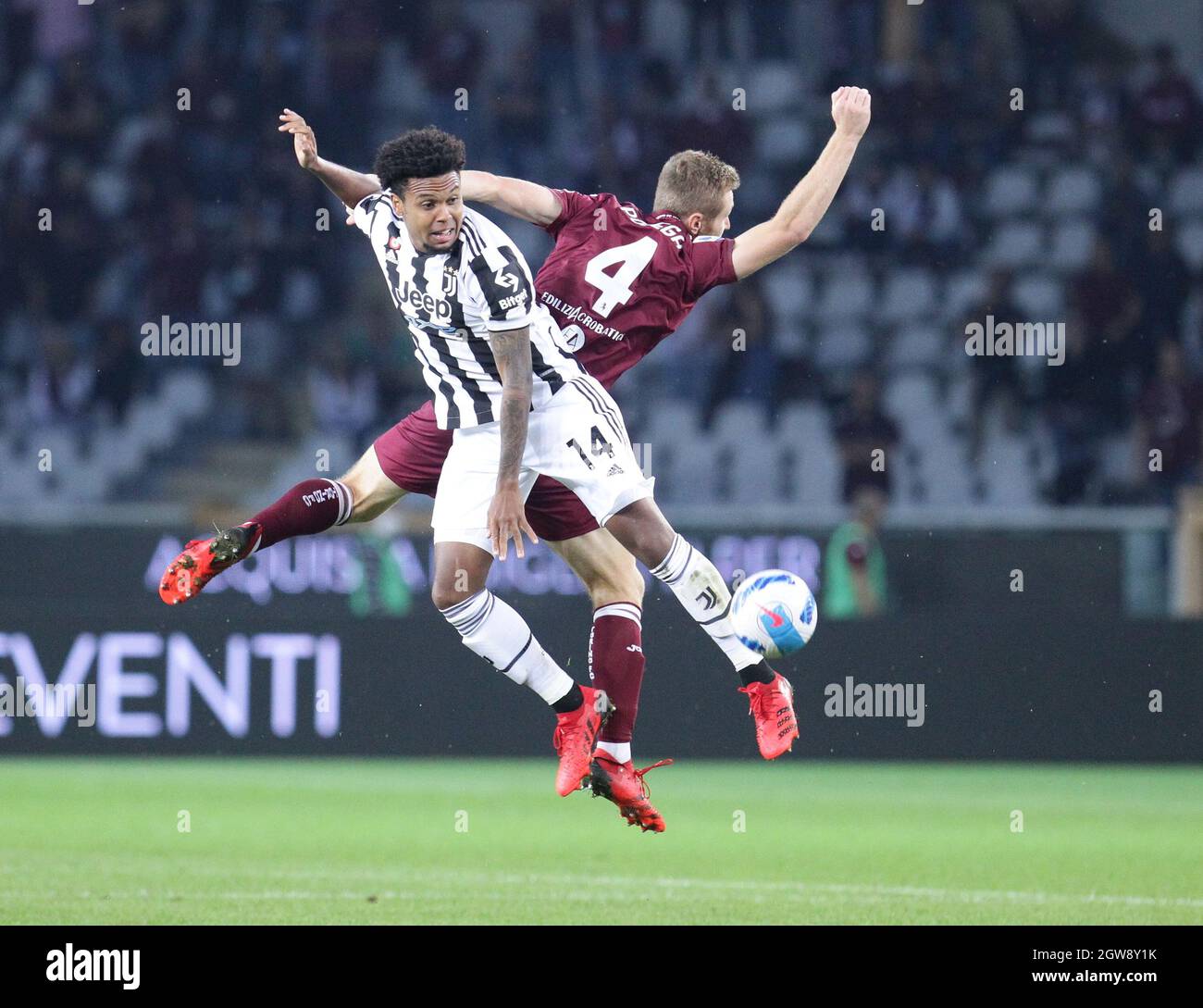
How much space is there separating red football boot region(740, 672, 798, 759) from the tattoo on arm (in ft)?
4.42

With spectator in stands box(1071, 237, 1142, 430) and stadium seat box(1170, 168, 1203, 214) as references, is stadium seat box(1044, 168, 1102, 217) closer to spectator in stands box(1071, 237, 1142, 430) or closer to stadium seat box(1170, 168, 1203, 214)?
stadium seat box(1170, 168, 1203, 214)

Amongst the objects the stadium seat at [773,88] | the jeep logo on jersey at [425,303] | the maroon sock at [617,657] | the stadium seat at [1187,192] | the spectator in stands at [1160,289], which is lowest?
the maroon sock at [617,657]

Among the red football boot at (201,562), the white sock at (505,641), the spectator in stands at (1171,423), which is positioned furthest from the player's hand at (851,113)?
the spectator in stands at (1171,423)

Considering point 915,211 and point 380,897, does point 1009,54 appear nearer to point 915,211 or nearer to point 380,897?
point 915,211

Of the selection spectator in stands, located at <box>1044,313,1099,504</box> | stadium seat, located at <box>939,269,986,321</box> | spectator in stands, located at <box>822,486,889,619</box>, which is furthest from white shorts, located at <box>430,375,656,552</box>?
stadium seat, located at <box>939,269,986,321</box>

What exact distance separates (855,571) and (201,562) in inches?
253

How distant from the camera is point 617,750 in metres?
7.24

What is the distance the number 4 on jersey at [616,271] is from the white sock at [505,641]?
1.19 m

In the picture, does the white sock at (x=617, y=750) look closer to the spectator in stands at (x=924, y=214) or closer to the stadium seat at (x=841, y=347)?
the stadium seat at (x=841, y=347)

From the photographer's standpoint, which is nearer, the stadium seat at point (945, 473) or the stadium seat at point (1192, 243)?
the stadium seat at point (945, 473)

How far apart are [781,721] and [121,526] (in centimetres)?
700

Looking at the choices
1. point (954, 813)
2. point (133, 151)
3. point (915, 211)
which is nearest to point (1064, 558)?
point (954, 813)

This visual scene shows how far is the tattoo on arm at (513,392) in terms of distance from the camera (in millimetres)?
6703

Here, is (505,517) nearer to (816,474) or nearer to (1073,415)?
(816,474)
